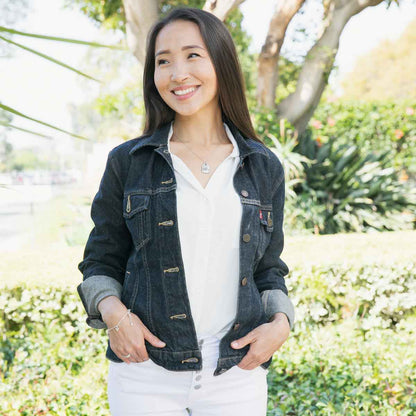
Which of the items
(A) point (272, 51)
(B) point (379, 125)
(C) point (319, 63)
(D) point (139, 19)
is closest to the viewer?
(D) point (139, 19)

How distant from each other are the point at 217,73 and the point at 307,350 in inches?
109

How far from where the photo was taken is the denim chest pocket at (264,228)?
1.63 meters

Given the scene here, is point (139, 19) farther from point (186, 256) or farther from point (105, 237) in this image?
point (186, 256)

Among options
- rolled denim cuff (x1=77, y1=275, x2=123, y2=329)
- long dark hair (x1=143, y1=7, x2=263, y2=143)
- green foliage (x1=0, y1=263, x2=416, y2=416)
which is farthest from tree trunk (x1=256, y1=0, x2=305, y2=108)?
rolled denim cuff (x1=77, y1=275, x2=123, y2=329)

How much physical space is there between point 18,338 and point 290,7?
199 inches

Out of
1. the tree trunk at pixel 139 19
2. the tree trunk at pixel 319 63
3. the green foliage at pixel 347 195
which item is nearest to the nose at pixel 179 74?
the tree trunk at pixel 139 19

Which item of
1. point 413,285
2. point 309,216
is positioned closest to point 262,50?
point 309,216

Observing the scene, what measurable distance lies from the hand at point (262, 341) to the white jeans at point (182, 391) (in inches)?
1.9

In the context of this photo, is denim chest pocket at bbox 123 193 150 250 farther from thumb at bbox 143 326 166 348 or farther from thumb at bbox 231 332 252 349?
thumb at bbox 231 332 252 349

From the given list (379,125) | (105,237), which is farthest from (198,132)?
(379,125)

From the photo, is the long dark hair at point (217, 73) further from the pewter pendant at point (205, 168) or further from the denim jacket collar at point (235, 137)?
the pewter pendant at point (205, 168)

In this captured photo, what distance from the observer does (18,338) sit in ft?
12.9

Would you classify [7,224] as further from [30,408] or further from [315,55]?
[30,408]

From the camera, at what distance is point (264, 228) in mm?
1654
